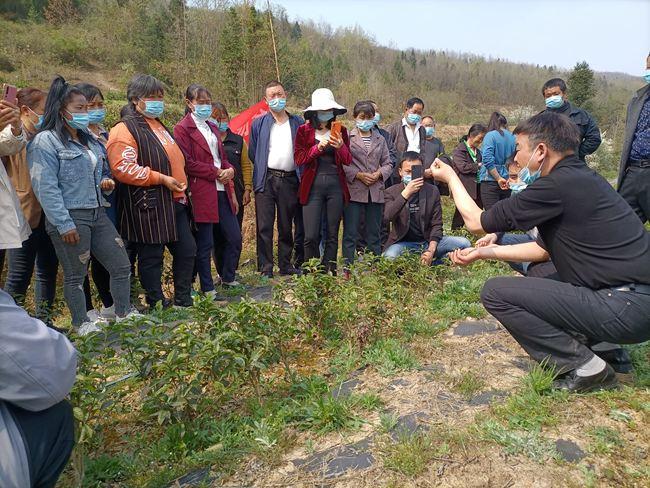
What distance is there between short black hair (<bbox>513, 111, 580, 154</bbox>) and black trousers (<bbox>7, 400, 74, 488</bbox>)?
2684mm

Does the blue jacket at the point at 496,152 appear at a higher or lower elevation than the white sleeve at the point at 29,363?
higher

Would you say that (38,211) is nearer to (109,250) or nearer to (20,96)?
(109,250)

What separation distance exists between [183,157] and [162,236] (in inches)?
32.4

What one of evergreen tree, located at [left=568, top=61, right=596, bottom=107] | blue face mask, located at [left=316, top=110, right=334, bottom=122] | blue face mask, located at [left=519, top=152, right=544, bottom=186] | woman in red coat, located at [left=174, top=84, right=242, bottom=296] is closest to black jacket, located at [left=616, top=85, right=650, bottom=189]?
blue face mask, located at [left=519, top=152, right=544, bottom=186]

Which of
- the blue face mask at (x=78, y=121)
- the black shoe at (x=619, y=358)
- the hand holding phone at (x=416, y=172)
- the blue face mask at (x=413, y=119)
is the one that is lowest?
the black shoe at (x=619, y=358)

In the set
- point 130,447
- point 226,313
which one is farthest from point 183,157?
point 130,447

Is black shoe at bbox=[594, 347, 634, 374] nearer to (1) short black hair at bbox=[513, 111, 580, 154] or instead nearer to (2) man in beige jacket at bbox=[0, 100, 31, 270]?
(1) short black hair at bbox=[513, 111, 580, 154]

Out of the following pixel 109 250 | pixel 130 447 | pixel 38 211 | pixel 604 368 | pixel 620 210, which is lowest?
pixel 130 447

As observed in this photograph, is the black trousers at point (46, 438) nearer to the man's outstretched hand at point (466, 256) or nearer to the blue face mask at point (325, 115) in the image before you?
the man's outstretched hand at point (466, 256)

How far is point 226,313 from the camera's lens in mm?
2602

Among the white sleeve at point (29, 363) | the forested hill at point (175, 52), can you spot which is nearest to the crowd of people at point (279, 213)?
the white sleeve at point (29, 363)

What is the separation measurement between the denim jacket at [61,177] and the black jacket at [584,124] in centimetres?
480

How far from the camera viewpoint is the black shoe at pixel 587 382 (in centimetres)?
258

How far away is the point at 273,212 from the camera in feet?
17.7
